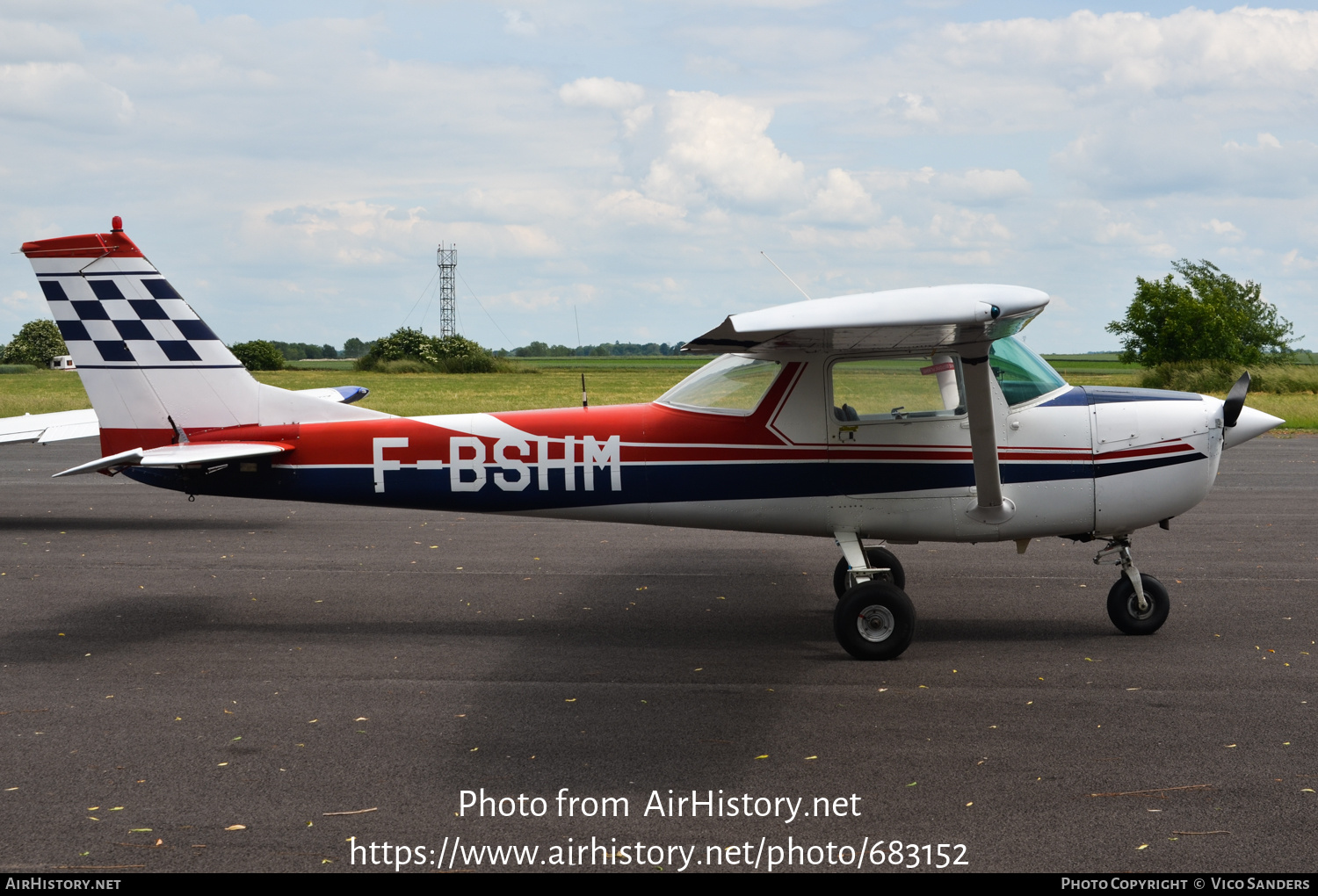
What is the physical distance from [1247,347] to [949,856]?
57707 millimetres

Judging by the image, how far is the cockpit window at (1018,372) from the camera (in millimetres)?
7117

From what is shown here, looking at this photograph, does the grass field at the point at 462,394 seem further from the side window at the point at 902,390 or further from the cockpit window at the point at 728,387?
the cockpit window at the point at 728,387

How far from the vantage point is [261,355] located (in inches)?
3588

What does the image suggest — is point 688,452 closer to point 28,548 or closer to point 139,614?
point 139,614

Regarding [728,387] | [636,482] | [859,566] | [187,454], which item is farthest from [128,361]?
[859,566]

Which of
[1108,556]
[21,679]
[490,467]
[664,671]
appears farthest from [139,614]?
[1108,556]

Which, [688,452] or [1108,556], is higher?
[688,452]

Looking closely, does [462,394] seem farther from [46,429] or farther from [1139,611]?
[1139,611]

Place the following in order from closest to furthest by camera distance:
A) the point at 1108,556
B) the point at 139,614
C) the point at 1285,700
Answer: the point at 1285,700
the point at 139,614
the point at 1108,556

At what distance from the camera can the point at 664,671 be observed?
654cm

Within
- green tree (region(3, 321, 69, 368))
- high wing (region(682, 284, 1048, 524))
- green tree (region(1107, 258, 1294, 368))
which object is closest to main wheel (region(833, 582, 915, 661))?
high wing (region(682, 284, 1048, 524))
